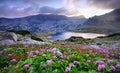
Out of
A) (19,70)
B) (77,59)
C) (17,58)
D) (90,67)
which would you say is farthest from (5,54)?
(90,67)

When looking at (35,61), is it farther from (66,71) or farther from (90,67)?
(90,67)

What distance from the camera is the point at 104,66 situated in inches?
328

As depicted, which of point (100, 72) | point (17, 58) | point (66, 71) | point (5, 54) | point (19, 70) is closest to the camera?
point (66, 71)

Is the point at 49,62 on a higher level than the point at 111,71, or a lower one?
higher

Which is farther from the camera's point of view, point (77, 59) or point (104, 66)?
point (77, 59)

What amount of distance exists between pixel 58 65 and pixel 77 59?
156 centimetres

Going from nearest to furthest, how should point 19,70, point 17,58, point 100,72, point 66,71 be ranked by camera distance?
1. point 66,71
2. point 100,72
3. point 19,70
4. point 17,58

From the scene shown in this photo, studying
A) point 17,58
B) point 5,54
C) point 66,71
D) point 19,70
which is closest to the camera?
point 66,71

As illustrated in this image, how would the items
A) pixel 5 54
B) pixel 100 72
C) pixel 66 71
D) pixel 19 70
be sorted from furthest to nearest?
pixel 5 54, pixel 19 70, pixel 100 72, pixel 66 71

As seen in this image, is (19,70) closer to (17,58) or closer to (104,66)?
(17,58)

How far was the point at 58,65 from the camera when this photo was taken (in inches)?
312

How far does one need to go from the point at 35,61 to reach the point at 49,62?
89cm

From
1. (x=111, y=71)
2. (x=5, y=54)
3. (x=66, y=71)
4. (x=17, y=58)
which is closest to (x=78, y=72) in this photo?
(x=66, y=71)

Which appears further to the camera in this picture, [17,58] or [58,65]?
[17,58]
